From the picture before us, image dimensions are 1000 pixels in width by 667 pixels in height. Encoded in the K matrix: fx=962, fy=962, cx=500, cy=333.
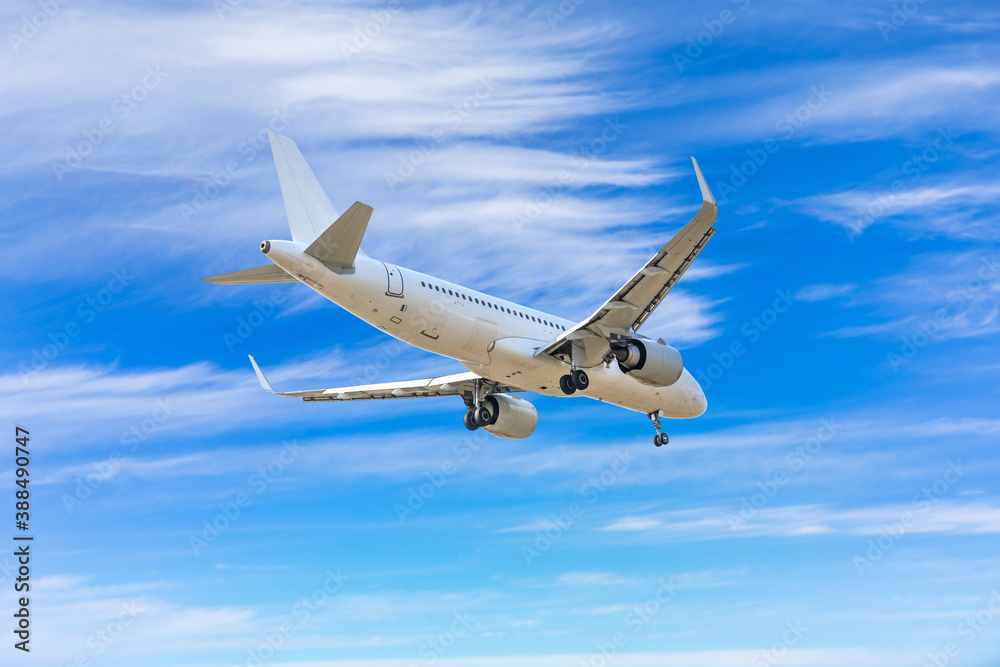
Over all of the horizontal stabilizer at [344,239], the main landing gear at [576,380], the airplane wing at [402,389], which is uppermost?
the airplane wing at [402,389]

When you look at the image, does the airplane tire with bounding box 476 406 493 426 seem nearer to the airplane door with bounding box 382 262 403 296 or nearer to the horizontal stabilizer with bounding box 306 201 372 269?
the airplane door with bounding box 382 262 403 296

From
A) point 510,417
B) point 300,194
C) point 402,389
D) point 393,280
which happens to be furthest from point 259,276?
point 510,417

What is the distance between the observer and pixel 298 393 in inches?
1497

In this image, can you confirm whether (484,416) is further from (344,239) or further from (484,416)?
(344,239)

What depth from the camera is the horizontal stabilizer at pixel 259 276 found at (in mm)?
29141

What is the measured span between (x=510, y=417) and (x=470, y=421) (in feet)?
5.17

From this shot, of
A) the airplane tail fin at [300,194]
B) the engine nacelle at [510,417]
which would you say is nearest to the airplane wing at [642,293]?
the engine nacelle at [510,417]

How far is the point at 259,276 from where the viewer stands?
29.5 m

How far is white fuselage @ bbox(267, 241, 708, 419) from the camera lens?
28125mm

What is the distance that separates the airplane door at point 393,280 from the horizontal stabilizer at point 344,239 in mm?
1365

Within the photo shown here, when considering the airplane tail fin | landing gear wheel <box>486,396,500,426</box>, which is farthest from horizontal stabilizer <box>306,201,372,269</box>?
landing gear wheel <box>486,396,500,426</box>

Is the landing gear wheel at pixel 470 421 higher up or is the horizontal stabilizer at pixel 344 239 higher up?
the landing gear wheel at pixel 470 421

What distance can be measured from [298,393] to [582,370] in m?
11.9

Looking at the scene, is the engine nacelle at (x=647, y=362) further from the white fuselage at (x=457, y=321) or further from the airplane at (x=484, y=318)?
the white fuselage at (x=457, y=321)
